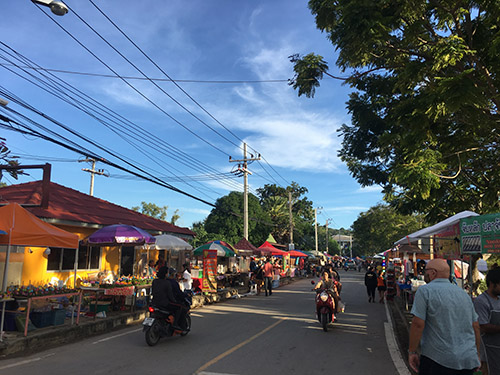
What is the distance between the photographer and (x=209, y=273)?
17.7m

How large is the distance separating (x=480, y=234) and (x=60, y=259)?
14.2 metres

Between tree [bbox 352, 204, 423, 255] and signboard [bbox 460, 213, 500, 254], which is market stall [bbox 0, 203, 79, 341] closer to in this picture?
signboard [bbox 460, 213, 500, 254]

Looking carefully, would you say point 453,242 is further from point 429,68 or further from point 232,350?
point 232,350

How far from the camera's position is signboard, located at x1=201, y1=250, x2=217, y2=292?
1719 cm

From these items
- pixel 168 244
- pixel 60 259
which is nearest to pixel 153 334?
pixel 168 244

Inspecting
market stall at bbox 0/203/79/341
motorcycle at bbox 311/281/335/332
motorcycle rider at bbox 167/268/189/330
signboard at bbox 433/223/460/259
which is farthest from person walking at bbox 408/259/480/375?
market stall at bbox 0/203/79/341

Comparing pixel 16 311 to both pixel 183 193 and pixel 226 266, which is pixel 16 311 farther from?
pixel 226 266

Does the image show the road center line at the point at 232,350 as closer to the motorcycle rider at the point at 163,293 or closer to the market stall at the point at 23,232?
the motorcycle rider at the point at 163,293

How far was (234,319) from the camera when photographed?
11625 millimetres

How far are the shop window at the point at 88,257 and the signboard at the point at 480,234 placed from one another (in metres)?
14.2

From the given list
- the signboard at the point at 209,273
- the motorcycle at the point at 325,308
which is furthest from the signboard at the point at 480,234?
the signboard at the point at 209,273

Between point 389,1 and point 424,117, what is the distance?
265 cm

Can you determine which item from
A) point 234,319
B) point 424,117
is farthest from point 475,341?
point 234,319

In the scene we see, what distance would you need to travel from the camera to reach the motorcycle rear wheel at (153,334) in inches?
314
